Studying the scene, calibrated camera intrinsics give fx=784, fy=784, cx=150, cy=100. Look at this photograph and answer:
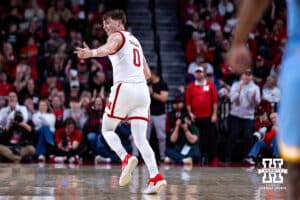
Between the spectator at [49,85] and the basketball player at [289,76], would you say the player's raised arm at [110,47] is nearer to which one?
the basketball player at [289,76]

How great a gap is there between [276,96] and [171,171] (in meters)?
4.75

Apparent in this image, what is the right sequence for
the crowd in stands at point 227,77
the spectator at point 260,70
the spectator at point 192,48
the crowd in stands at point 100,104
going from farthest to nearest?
the spectator at point 192,48
the spectator at point 260,70
the crowd in stands at point 227,77
the crowd in stands at point 100,104

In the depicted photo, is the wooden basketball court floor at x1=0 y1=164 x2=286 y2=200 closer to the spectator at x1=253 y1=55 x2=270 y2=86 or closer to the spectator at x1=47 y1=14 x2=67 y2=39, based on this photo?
the spectator at x1=253 y1=55 x2=270 y2=86

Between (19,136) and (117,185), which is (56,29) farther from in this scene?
(117,185)

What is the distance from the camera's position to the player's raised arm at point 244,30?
144 inches

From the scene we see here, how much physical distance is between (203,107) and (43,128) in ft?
10.1

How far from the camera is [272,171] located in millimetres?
11742

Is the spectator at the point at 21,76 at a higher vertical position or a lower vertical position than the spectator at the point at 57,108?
higher

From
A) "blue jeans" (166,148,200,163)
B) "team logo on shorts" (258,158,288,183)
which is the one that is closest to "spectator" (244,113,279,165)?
"team logo on shorts" (258,158,288,183)

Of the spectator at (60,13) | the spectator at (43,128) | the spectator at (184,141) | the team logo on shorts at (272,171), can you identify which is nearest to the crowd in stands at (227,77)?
the spectator at (184,141)

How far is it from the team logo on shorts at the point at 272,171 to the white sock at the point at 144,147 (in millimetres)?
2193

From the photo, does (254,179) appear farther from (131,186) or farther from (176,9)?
(176,9)

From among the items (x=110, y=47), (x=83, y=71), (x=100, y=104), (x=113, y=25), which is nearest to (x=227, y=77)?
(x=83, y=71)

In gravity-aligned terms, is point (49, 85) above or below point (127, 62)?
below
